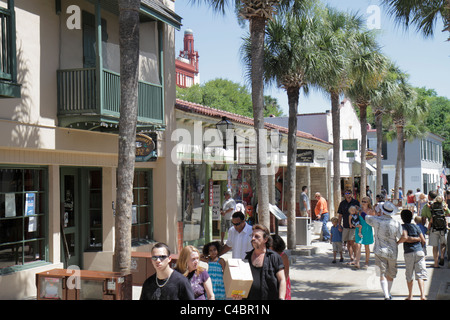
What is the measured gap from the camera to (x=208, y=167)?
16094mm

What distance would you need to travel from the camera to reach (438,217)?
41.2 feet

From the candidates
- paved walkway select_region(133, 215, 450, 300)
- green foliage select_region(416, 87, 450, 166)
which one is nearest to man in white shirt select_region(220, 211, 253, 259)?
paved walkway select_region(133, 215, 450, 300)

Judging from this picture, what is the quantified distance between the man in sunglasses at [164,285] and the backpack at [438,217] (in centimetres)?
936

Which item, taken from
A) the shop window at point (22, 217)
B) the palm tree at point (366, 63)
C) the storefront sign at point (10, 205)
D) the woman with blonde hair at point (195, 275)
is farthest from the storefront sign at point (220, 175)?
the woman with blonde hair at point (195, 275)

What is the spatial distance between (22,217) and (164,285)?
5.77 meters

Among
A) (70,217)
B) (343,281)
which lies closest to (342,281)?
(343,281)

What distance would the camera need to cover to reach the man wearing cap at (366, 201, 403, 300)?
28.9 ft

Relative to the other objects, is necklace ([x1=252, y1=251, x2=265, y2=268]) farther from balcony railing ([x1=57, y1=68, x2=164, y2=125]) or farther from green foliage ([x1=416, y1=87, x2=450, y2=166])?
green foliage ([x1=416, y1=87, x2=450, y2=166])

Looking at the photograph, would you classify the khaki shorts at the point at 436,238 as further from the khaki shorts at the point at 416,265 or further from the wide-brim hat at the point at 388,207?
the wide-brim hat at the point at 388,207

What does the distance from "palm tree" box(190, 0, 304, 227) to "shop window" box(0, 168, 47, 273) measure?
177 inches
